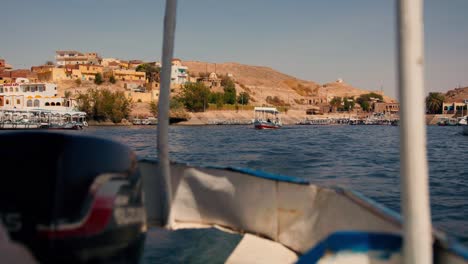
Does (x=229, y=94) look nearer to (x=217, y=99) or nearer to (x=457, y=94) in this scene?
(x=217, y=99)

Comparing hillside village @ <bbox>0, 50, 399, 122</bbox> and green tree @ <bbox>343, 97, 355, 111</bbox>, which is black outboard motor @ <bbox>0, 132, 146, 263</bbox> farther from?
green tree @ <bbox>343, 97, 355, 111</bbox>

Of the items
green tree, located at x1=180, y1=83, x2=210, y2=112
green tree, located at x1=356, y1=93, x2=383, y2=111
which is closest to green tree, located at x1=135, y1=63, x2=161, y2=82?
green tree, located at x1=180, y1=83, x2=210, y2=112

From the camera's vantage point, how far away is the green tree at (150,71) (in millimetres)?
128125

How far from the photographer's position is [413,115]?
5.51 ft

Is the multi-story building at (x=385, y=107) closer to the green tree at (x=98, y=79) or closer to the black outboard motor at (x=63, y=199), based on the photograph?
the green tree at (x=98, y=79)

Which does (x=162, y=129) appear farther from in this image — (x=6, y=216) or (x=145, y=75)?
(x=145, y=75)

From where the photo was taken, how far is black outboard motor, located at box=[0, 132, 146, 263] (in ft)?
7.23

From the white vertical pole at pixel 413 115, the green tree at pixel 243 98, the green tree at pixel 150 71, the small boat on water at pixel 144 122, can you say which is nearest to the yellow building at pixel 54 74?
the green tree at pixel 150 71

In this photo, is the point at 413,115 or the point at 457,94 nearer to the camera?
the point at 413,115

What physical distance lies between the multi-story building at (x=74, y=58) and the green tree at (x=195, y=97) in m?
38.7

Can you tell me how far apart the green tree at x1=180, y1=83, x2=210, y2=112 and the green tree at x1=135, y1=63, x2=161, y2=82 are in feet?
53.9

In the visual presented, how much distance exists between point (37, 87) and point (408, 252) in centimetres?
9558

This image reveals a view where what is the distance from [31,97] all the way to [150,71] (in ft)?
162

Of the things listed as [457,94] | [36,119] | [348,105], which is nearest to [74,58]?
[36,119]
